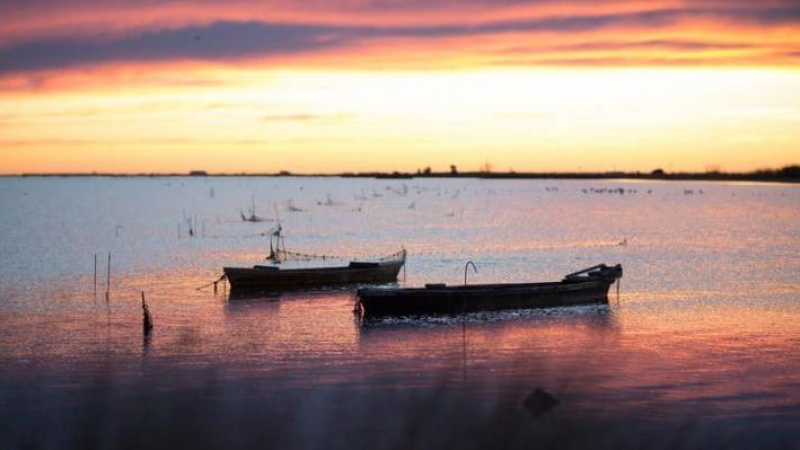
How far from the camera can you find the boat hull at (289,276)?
28953 mm

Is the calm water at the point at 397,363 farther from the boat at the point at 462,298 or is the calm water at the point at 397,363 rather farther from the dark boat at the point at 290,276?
the dark boat at the point at 290,276

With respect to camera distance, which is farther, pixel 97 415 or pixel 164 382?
pixel 164 382

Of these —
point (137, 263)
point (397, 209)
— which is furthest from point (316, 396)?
point (397, 209)

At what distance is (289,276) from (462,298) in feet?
24.5

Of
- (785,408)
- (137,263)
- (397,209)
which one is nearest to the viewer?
(785,408)

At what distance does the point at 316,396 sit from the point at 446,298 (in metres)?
8.23

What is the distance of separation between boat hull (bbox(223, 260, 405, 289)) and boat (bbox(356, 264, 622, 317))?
5.41 meters

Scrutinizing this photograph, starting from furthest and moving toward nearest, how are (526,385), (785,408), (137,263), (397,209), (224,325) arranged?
1. (397,209)
2. (137,263)
3. (224,325)
4. (526,385)
5. (785,408)

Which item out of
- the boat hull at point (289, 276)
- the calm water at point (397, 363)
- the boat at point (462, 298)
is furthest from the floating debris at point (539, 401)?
the boat hull at point (289, 276)

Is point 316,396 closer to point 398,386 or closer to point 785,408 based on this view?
point 398,386

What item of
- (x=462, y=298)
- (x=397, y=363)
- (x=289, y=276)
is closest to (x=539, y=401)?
(x=397, y=363)

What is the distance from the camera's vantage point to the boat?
23.0 m

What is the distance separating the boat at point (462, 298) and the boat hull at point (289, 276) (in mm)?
5406

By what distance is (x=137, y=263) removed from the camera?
3828cm
